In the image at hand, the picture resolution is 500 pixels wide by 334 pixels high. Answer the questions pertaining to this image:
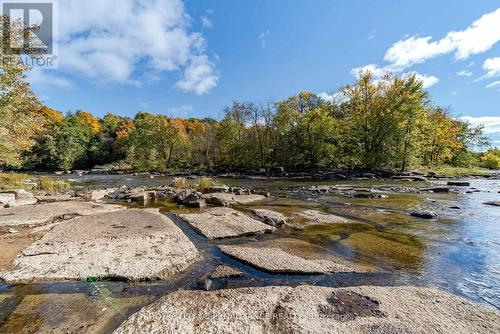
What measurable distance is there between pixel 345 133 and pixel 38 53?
33.3m

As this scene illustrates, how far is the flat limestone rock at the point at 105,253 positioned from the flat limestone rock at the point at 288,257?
920mm

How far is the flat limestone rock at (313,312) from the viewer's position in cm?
251

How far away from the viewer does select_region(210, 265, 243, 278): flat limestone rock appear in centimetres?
390

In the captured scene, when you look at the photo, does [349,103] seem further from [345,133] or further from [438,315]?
[438,315]

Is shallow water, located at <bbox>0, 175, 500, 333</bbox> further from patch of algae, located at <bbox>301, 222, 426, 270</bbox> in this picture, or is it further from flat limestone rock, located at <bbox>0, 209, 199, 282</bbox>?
flat limestone rock, located at <bbox>0, 209, 199, 282</bbox>

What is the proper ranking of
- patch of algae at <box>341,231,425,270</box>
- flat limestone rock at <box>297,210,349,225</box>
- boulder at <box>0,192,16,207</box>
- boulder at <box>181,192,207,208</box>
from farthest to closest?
boulder at <box>181,192,207,208</box>
boulder at <box>0,192,16,207</box>
flat limestone rock at <box>297,210,349,225</box>
patch of algae at <box>341,231,425,270</box>

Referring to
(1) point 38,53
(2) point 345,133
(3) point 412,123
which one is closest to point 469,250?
(1) point 38,53

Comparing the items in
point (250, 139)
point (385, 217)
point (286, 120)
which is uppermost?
point (286, 120)

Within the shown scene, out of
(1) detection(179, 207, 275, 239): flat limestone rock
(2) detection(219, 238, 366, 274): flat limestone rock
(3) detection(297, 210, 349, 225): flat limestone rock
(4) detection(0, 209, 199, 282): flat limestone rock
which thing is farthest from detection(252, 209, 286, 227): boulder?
(4) detection(0, 209, 199, 282): flat limestone rock

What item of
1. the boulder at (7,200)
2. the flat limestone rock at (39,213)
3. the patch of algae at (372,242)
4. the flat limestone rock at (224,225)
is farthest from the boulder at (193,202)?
the boulder at (7,200)

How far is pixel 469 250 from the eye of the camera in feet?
17.1

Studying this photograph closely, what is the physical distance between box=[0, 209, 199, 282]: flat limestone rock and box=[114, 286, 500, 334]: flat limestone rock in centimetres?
108

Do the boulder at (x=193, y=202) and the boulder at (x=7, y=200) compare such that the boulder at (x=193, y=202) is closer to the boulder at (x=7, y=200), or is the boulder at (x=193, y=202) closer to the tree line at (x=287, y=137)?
the boulder at (x=7, y=200)

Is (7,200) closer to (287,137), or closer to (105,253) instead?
(105,253)
